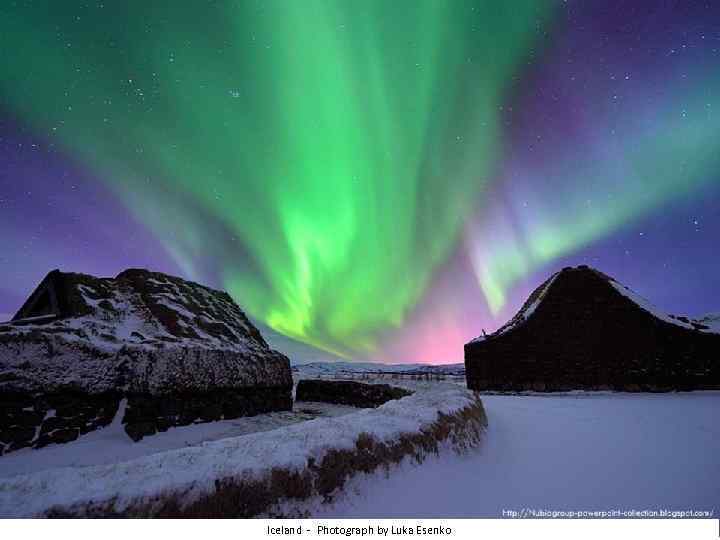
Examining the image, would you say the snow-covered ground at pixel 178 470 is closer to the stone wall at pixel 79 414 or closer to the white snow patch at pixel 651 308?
the stone wall at pixel 79 414

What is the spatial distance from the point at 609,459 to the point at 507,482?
1.43 meters

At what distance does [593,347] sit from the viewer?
42.5ft

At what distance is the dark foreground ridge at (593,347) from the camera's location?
12.2m

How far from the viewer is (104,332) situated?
5492 mm

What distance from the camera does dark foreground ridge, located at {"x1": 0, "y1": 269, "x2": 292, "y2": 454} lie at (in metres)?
4.25

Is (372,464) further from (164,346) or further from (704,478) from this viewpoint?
(164,346)

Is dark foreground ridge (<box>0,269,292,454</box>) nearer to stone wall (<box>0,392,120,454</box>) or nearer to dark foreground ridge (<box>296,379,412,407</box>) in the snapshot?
stone wall (<box>0,392,120,454</box>)

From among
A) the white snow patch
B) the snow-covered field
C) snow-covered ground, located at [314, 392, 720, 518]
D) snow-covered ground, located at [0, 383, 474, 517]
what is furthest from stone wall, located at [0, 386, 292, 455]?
the white snow patch

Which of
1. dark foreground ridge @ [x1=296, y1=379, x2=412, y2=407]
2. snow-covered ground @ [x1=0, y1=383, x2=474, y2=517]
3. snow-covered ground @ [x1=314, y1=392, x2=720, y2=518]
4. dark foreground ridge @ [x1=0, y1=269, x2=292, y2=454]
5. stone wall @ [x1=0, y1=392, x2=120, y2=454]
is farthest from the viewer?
dark foreground ridge @ [x1=296, y1=379, x2=412, y2=407]

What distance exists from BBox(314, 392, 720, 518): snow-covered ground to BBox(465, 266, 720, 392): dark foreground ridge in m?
8.64

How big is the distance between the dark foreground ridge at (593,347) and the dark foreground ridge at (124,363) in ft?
30.1

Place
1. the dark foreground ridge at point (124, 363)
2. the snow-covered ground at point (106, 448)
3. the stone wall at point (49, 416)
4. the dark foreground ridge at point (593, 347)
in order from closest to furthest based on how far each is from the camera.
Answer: the snow-covered ground at point (106, 448), the stone wall at point (49, 416), the dark foreground ridge at point (124, 363), the dark foreground ridge at point (593, 347)

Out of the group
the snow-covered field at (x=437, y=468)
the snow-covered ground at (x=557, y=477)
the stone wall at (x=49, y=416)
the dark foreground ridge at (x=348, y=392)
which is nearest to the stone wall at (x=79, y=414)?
the stone wall at (x=49, y=416)
